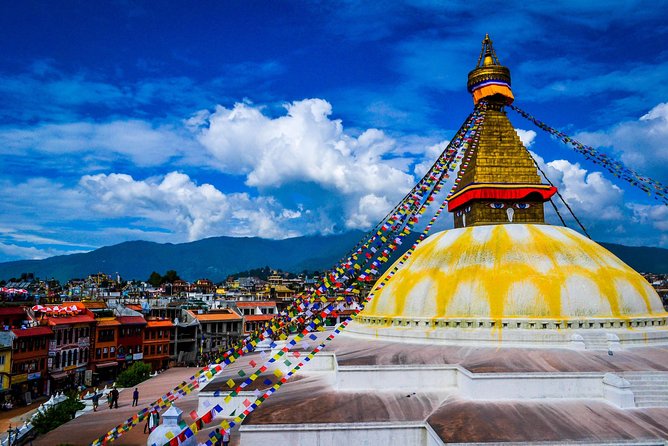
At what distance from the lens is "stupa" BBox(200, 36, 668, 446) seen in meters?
8.48

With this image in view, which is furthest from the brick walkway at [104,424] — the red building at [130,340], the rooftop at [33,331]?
the red building at [130,340]

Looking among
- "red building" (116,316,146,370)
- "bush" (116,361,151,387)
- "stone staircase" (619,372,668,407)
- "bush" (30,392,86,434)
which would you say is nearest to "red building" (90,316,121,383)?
"red building" (116,316,146,370)

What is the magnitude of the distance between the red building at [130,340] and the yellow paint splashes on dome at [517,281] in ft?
68.2

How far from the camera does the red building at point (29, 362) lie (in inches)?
909

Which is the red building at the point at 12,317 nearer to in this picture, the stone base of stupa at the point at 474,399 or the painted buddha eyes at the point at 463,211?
the stone base of stupa at the point at 474,399

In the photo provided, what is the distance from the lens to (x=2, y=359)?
22.5 metres

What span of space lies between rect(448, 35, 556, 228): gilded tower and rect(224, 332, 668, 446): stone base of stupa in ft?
16.3

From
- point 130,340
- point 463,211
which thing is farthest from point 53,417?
point 130,340

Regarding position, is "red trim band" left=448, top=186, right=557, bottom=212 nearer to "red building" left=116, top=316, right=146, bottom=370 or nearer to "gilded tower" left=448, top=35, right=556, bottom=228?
"gilded tower" left=448, top=35, right=556, bottom=228

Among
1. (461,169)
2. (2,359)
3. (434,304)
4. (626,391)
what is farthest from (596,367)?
(2,359)

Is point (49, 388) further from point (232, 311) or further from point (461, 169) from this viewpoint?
point (461, 169)

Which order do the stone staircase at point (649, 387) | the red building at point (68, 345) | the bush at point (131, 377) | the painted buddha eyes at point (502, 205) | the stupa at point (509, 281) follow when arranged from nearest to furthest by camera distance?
the stone staircase at point (649, 387) → the stupa at point (509, 281) → the painted buddha eyes at point (502, 205) → the bush at point (131, 377) → the red building at point (68, 345)

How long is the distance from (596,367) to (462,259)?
4477mm

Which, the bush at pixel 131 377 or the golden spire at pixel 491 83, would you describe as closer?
the golden spire at pixel 491 83
